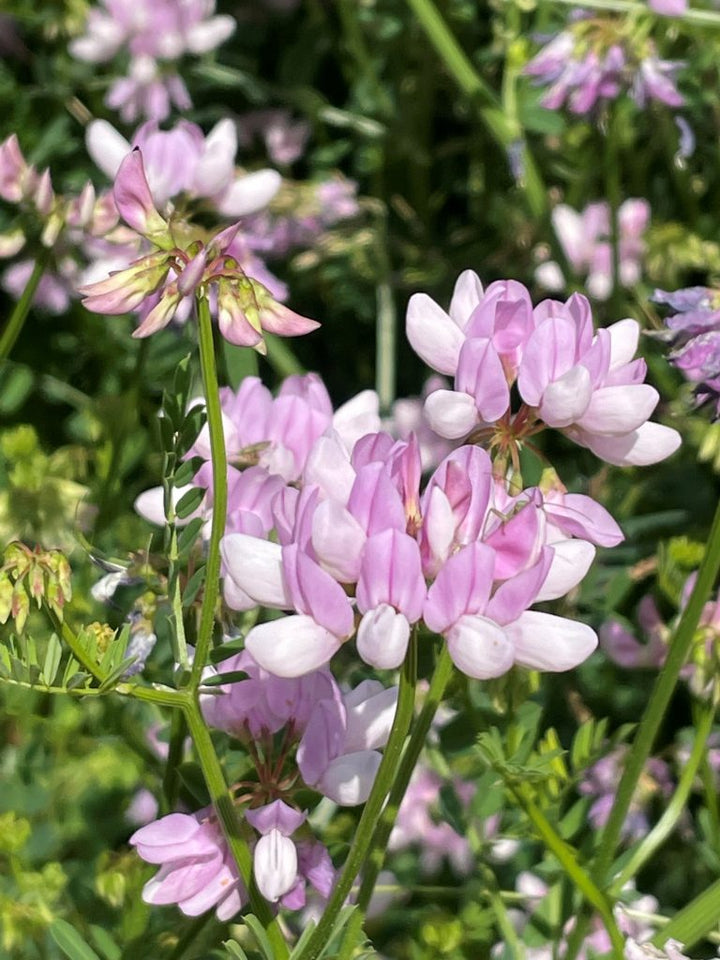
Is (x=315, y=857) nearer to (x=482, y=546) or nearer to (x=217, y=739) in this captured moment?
(x=217, y=739)

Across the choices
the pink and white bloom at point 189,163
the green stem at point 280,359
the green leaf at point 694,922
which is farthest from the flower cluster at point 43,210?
the green leaf at point 694,922

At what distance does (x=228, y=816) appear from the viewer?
0.85 meters

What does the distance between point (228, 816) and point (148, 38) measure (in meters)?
1.46

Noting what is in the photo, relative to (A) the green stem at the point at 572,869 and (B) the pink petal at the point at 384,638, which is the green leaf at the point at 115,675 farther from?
(A) the green stem at the point at 572,869

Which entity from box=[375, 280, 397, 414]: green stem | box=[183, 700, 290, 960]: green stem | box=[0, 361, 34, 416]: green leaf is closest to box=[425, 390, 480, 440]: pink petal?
box=[183, 700, 290, 960]: green stem

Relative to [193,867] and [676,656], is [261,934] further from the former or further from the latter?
[676,656]

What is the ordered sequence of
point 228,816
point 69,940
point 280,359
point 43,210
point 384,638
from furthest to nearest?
point 280,359 < point 43,210 < point 69,940 < point 228,816 < point 384,638

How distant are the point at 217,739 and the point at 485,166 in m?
1.41

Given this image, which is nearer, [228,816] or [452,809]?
[228,816]

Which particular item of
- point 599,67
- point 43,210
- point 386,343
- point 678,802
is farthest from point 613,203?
point 678,802

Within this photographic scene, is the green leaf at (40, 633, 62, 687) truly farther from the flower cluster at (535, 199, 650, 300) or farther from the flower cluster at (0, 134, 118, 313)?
the flower cluster at (535, 199, 650, 300)

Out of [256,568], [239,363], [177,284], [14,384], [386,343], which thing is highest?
[177,284]

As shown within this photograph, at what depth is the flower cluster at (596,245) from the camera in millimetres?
2113

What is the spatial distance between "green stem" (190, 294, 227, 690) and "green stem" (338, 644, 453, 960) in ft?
0.45
